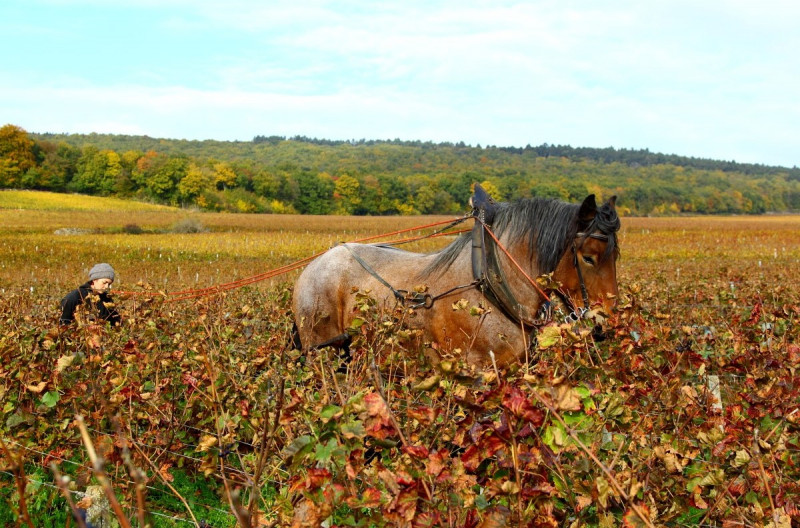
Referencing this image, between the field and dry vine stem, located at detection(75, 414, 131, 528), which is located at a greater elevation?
dry vine stem, located at detection(75, 414, 131, 528)

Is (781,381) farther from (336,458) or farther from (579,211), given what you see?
(336,458)

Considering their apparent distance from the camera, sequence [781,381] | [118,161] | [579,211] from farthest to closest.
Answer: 1. [118,161]
2. [579,211]
3. [781,381]

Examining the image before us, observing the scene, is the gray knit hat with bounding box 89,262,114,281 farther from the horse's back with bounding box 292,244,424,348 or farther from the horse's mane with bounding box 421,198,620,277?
the horse's mane with bounding box 421,198,620,277

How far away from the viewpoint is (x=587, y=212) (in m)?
4.68

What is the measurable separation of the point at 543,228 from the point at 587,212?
33 centimetres

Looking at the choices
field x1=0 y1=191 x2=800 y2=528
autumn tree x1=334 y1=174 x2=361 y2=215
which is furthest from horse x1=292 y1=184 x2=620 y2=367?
autumn tree x1=334 y1=174 x2=361 y2=215

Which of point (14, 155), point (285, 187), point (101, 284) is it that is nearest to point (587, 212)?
point (101, 284)

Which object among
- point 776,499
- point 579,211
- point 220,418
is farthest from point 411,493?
point 579,211

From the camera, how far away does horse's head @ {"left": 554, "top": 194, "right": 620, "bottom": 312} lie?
4.61 meters

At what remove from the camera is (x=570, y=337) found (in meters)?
2.39

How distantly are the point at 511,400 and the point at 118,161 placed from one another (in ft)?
357

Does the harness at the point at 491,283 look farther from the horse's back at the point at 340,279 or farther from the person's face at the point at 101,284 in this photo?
the person's face at the point at 101,284

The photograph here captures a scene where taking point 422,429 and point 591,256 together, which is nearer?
point 422,429

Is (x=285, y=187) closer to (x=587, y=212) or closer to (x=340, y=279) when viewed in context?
(x=340, y=279)
